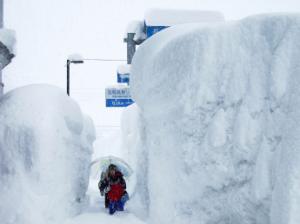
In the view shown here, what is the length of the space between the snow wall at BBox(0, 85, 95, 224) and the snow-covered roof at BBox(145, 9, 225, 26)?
374 centimetres

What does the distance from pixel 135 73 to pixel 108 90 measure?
436cm

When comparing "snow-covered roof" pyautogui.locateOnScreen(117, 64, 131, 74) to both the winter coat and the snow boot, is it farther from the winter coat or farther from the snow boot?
the snow boot

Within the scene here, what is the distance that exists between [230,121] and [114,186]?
3.76 metres

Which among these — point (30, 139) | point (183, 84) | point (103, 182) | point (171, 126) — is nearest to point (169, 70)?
point (183, 84)

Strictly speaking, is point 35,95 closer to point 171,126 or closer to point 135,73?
point 135,73

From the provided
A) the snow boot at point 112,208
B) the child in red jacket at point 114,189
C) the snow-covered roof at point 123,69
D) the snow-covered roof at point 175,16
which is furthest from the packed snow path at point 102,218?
the snow-covered roof at point 123,69

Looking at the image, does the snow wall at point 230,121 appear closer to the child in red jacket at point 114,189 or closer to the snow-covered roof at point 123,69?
the child in red jacket at point 114,189

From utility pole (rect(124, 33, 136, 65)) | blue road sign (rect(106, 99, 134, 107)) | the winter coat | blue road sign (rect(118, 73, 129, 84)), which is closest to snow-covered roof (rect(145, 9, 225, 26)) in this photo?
utility pole (rect(124, 33, 136, 65))

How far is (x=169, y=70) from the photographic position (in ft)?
23.4

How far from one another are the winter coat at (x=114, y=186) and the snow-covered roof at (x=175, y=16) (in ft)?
13.6

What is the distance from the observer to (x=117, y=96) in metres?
13.3

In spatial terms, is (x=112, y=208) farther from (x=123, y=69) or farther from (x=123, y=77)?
(x=123, y=69)

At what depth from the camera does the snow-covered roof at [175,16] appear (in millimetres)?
10727

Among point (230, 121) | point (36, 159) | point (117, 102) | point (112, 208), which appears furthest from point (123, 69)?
point (230, 121)
